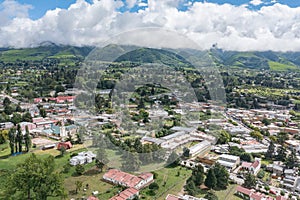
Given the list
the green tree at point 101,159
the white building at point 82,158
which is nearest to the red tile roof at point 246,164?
the green tree at point 101,159

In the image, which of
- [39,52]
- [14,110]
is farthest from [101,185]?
[39,52]

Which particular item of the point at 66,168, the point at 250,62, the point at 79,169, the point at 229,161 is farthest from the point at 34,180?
the point at 250,62

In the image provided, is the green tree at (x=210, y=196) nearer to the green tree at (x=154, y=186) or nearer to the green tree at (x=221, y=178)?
the green tree at (x=221, y=178)

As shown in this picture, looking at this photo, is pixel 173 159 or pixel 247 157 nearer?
pixel 173 159

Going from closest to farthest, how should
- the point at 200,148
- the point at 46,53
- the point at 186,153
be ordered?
the point at 186,153
the point at 200,148
the point at 46,53

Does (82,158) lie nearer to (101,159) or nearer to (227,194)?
(101,159)

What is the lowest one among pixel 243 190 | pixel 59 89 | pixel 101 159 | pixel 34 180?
pixel 243 190

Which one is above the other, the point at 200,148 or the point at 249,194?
the point at 200,148
